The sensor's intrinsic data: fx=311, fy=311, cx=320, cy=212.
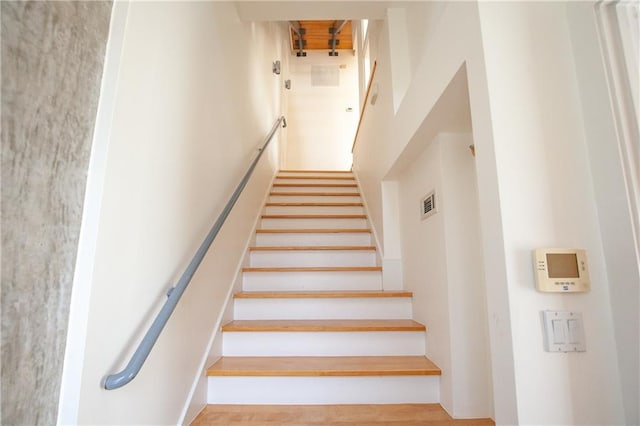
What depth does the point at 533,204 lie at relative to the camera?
0.95 metres

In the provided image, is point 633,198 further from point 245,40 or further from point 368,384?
point 245,40

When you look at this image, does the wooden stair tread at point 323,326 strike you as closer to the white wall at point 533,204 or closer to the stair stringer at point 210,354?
the stair stringer at point 210,354

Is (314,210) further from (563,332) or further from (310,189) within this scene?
(563,332)

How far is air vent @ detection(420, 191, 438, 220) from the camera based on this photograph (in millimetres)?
1798

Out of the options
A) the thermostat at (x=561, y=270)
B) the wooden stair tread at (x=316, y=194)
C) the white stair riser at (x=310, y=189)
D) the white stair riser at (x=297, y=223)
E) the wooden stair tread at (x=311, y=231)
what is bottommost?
the thermostat at (x=561, y=270)

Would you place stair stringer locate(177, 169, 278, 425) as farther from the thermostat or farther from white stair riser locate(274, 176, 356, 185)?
white stair riser locate(274, 176, 356, 185)

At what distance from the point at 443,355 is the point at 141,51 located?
190cm

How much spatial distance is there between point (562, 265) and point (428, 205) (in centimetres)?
100

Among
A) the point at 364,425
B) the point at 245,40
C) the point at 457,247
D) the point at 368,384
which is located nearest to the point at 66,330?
the point at 364,425

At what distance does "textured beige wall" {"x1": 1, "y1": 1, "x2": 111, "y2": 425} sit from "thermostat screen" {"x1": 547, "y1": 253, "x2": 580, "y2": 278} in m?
1.29

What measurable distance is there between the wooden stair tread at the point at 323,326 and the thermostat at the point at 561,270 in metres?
1.11

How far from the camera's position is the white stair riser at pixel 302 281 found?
245 cm

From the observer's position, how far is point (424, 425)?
1451mm

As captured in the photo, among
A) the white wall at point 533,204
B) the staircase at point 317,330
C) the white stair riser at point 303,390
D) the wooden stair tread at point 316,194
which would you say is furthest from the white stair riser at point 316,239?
the white wall at point 533,204
